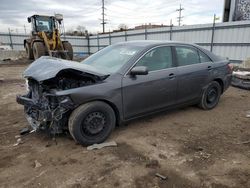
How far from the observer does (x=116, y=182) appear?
257 cm

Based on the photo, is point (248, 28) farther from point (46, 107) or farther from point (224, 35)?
point (46, 107)

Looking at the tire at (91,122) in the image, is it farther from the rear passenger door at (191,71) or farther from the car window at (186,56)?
the car window at (186,56)

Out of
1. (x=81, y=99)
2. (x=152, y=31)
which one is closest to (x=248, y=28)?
(x=152, y=31)

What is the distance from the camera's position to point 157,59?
4.12m

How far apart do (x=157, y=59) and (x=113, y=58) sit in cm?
84

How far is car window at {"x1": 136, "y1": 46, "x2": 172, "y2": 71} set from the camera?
3929 mm

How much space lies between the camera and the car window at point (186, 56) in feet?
14.5

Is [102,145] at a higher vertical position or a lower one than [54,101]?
lower

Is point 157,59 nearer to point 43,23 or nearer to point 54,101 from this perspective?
point 54,101

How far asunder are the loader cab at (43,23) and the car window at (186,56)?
43.7 feet

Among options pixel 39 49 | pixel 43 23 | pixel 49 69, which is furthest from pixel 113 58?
pixel 43 23

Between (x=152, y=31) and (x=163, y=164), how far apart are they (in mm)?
15685

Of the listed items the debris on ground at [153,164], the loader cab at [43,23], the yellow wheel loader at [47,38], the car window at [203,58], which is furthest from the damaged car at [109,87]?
the loader cab at [43,23]

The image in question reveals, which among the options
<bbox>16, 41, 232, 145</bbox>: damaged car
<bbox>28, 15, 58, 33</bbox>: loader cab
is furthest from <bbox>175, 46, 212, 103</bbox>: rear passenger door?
<bbox>28, 15, 58, 33</bbox>: loader cab
